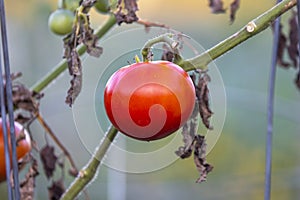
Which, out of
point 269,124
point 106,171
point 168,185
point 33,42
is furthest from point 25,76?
point 269,124

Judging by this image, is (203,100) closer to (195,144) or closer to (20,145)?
(195,144)

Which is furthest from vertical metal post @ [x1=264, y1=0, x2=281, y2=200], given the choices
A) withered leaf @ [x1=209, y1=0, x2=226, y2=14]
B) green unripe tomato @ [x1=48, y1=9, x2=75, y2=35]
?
green unripe tomato @ [x1=48, y1=9, x2=75, y2=35]

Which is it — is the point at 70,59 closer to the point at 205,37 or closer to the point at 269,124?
the point at 269,124

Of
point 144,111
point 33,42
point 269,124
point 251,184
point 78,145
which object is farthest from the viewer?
point 33,42

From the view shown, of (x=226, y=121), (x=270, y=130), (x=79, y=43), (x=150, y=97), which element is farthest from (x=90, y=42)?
(x=226, y=121)

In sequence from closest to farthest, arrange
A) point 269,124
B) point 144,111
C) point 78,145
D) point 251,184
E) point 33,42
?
point 144,111
point 269,124
point 251,184
point 78,145
point 33,42

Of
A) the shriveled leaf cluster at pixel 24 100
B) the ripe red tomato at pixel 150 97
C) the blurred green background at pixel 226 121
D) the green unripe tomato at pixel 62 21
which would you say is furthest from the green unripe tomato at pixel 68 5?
the blurred green background at pixel 226 121

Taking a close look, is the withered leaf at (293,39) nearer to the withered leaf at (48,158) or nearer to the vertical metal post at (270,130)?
the vertical metal post at (270,130)
